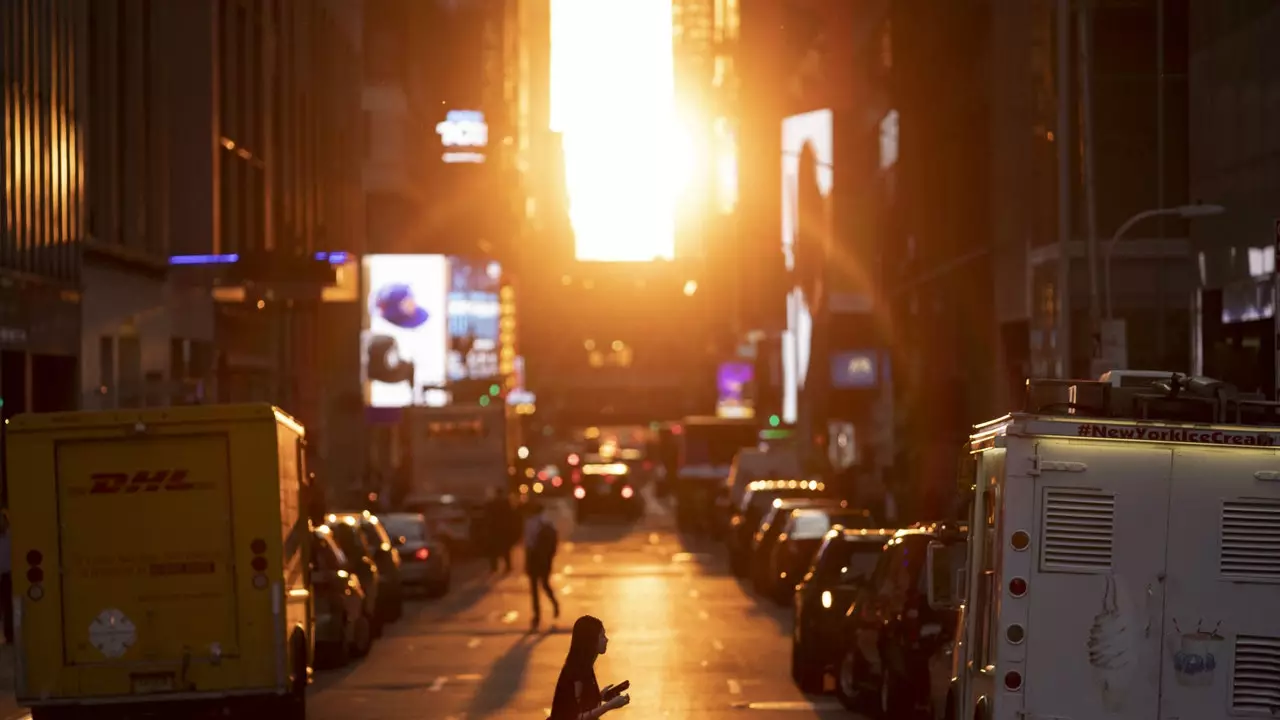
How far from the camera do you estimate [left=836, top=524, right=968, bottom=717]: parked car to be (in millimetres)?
18781

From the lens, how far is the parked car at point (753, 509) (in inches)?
1836

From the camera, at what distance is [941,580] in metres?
14.7

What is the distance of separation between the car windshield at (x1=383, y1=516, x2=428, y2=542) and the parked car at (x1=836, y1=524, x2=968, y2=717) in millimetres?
18875

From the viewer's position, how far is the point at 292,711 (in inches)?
766

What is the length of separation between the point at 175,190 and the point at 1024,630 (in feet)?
134

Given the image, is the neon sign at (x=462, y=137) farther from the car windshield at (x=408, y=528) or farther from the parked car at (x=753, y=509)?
the car windshield at (x=408, y=528)

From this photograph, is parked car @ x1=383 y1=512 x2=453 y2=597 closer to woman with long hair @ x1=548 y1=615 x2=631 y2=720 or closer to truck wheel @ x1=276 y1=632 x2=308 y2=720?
truck wheel @ x1=276 y1=632 x2=308 y2=720

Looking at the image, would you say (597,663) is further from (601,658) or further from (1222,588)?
(1222,588)

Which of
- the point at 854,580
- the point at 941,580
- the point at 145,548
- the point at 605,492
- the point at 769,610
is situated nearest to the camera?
the point at 941,580

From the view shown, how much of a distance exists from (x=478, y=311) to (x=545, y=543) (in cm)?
11661

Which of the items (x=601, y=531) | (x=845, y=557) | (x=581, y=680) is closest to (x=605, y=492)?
(x=601, y=531)

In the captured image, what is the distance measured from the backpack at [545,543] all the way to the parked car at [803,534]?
143 inches

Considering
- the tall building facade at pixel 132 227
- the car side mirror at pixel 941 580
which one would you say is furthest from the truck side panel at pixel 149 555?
the tall building facade at pixel 132 227

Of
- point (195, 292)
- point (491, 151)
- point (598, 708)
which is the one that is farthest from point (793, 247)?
point (598, 708)
